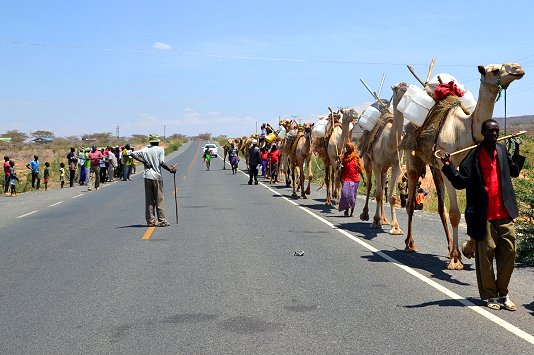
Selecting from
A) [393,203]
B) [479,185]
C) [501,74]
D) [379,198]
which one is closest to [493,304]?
[479,185]

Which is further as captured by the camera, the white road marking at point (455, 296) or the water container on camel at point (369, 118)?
the water container on camel at point (369, 118)

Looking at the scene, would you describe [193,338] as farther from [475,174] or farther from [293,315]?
[475,174]

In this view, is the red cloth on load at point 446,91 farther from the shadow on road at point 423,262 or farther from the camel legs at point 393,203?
the camel legs at point 393,203

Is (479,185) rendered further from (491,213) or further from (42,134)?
(42,134)

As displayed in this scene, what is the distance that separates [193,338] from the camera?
6.25 m

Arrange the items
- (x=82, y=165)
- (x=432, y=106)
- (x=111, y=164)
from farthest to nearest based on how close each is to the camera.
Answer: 1. (x=111, y=164)
2. (x=82, y=165)
3. (x=432, y=106)

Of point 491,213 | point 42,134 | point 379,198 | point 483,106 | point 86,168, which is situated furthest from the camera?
point 42,134

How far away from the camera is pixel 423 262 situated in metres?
10.2

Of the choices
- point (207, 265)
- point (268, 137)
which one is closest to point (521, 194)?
point (207, 265)

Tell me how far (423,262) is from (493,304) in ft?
9.88

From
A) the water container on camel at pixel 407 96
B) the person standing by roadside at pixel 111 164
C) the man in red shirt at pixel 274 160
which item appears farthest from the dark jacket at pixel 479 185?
the person standing by roadside at pixel 111 164

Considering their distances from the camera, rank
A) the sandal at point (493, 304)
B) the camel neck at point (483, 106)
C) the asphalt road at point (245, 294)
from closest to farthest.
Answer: the asphalt road at point (245, 294) < the sandal at point (493, 304) < the camel neck at point (483, 106)

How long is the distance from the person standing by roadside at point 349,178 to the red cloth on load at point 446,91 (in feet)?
20.6

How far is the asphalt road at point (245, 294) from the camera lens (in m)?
6.13
